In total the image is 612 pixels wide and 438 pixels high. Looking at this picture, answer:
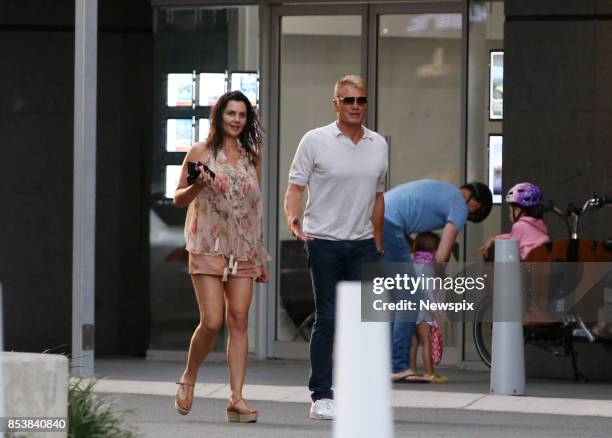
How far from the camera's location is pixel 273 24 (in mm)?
12484

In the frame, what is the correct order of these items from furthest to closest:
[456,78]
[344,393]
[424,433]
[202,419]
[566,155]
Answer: [456,78] → [566,155] → [202,419] → [424,433] → [344,393]

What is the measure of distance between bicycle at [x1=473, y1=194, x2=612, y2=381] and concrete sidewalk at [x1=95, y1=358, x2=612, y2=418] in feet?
0.85

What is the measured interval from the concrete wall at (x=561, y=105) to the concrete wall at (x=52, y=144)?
10.6 ft

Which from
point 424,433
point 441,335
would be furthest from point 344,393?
point 441,335

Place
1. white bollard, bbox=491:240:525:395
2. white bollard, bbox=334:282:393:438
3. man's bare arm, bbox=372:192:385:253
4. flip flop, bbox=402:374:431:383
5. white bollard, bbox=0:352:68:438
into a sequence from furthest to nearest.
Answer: flip flop, bbox=402:374:431:383, white bollard, bbox=491:240:525:395, man's bare arm, bbox=372:192:385:253, white bollard, bbox=0:352:68:438, white bollard, bbox=334:282:393:438

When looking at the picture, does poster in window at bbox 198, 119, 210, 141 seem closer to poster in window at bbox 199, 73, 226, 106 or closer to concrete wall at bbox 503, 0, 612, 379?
poster in window at bbox 199, 73, 226, 106

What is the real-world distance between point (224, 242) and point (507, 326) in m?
2.48

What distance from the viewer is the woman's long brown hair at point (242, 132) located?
8.45m

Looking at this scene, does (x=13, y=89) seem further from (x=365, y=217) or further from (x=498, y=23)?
(x=365, y=217)

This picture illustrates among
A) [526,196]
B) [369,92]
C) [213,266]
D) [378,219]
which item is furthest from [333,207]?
[369,92]

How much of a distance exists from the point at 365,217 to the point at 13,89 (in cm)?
524

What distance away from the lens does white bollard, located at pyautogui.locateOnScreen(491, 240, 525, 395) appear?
997 centimetres

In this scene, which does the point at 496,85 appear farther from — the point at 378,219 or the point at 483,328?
the point at 378,219

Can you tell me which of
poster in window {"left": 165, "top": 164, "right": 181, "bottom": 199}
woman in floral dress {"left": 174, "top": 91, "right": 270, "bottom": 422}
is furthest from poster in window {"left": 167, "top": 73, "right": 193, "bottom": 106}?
woman in floral dress {"left": 174, "top": 91, "right": 270, "bottom": 422}
